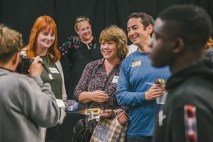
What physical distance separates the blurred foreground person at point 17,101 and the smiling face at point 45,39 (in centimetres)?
139

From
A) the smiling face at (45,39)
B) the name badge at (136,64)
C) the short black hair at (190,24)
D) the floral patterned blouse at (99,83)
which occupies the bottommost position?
the floral patterned blouse at (99,83)

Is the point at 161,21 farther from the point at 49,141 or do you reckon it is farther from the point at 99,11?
the point at 99,11

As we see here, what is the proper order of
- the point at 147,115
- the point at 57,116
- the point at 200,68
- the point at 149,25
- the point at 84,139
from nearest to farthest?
1. the point at 200,68
2. the point at 57,116
3. the point at 147,115
4. the point at 149,25
5. the point at 84,139

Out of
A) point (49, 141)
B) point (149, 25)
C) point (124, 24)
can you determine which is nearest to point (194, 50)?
point (149, 25)

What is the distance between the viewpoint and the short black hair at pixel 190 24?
1396mm

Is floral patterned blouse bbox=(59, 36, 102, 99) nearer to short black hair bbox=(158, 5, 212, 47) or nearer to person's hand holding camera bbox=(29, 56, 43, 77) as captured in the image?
person's hand holding camera bbox=(29, 56, 43, 77)

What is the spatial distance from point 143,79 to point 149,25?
46cm

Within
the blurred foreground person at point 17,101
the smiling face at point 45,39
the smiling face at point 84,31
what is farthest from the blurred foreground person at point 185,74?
the smiling face at point 84,31

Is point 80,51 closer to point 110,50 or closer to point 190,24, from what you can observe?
point 110,50

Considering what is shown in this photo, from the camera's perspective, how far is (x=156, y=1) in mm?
5770

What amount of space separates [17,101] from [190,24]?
3.41ft

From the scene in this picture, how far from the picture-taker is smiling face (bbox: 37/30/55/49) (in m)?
3.65

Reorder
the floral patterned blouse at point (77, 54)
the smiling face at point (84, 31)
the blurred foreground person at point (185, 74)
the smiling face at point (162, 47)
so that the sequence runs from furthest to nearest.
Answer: the smiling face at point (84, 31) → the floral patterned blouse at point (77, 54) → the smiling face at point (162, 47) → the blurred foreground person at point (185, 74)

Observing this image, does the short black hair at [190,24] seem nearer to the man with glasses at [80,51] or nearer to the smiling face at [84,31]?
the man with glasses at [80,51]
